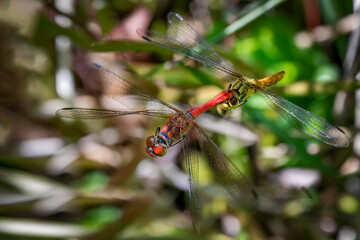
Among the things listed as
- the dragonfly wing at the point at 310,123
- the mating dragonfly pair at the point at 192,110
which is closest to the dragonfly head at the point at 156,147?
the mating dragonfly pair at the point at 192,110

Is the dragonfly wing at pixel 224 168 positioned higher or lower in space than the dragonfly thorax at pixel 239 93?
lower

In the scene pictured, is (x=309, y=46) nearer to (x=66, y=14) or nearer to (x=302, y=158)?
(x=302, y=158)

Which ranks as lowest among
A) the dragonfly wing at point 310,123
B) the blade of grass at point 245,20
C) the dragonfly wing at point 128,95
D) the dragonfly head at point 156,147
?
the dragonfly wing at point 310,123

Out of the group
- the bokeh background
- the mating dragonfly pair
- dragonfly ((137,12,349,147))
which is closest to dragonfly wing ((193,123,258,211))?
the mating dragonfly pair

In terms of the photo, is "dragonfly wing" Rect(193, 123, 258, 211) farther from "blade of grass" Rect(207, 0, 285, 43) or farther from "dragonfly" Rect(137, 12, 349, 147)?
"blade of grass" Rect(207, 0, 285, 43)

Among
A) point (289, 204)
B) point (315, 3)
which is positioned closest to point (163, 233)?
point (289, 204)

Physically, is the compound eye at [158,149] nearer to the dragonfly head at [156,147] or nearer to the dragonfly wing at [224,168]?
the dragonfly head at [156,147]

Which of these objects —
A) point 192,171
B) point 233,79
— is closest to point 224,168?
point 192,171
